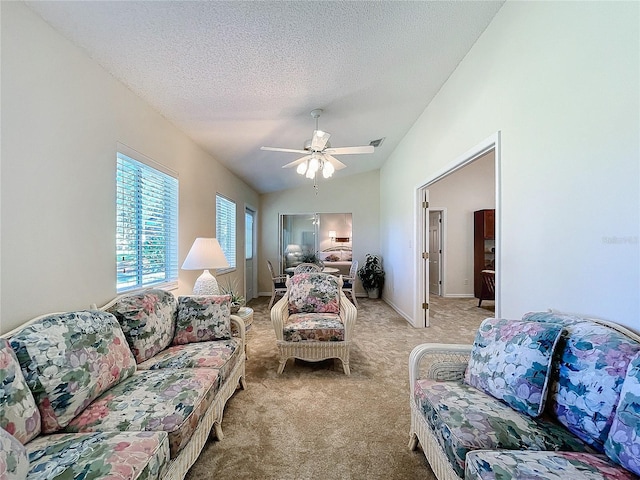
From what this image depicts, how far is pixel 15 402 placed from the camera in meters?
1.09

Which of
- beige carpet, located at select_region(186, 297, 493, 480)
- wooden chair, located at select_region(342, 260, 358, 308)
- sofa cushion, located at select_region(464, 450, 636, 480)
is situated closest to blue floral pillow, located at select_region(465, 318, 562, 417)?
sofa cushion, located at select_region(464, 450, 636, 480)

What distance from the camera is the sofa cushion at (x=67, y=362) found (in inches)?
47.6

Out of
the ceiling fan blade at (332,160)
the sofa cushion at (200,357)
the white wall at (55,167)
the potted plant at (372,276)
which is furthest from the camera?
the potted plant at (372,276)

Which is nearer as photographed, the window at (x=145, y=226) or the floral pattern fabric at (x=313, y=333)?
the window at (x=145, y=226)

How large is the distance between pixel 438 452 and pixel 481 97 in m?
2.60

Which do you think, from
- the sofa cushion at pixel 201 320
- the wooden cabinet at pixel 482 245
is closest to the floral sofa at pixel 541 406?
the sofa cushion at pixel 201 320

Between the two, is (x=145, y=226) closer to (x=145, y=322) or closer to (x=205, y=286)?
(x=205, y=286)

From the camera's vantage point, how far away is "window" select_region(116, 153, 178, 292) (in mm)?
2395

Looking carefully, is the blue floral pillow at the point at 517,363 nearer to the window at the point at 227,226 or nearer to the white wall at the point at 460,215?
the window at the point at 227,226

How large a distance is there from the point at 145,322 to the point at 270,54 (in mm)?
2103

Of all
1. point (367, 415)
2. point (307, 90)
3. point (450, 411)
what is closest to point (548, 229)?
point (450, 411)

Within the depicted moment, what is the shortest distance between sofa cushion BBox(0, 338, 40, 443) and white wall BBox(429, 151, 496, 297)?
722cm

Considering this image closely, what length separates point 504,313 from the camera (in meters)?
2.19

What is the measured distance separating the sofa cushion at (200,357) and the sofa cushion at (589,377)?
176cm
